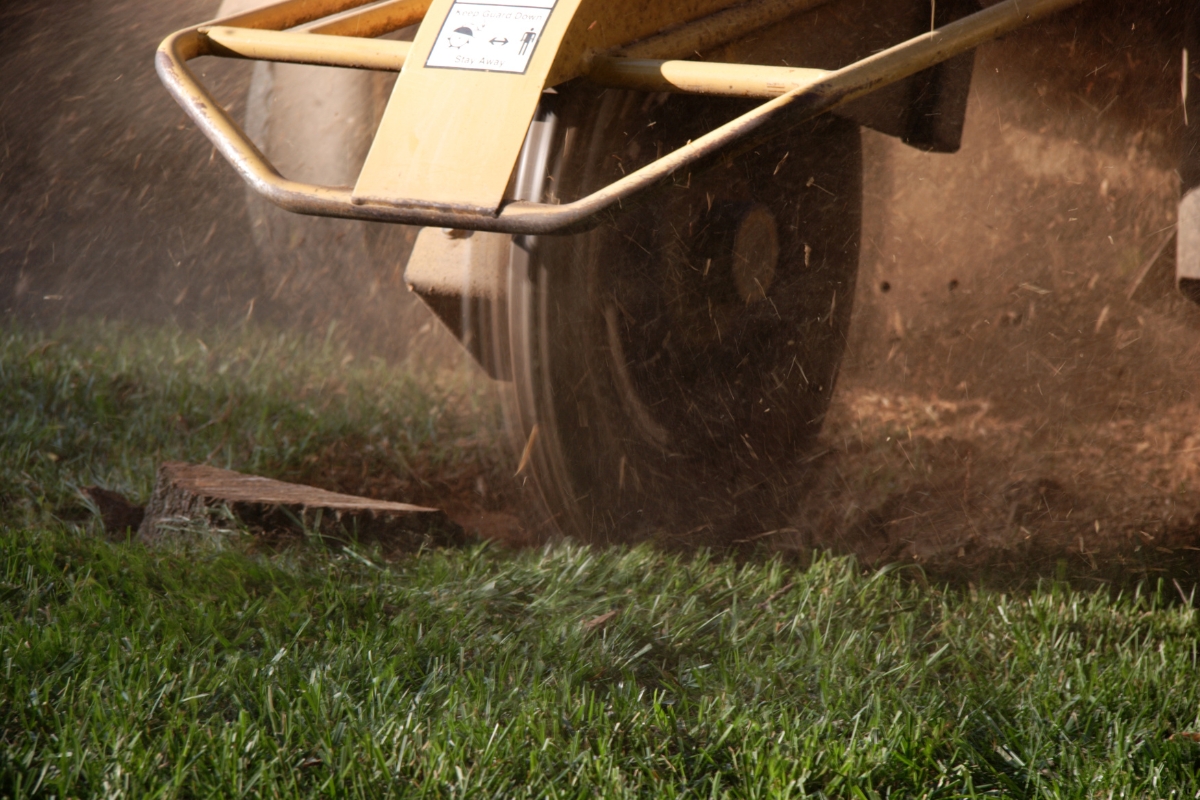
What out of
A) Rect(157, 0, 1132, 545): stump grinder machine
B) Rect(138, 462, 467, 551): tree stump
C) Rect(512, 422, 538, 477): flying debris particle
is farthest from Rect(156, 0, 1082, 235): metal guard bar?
Rect(138, 462, 467, 551): tree stump

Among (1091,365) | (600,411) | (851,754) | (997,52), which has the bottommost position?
(1091,365)

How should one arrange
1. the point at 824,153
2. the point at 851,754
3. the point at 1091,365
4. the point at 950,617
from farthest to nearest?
the point at 1091,365 < the point at 824,153 < the point at 950,617 < the point at 851,754

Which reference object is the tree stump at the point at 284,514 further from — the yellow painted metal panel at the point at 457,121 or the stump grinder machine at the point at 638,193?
the yellow painted metal panel at the point at 457,121

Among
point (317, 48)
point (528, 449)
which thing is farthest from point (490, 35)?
point (528, 449)

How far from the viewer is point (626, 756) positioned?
59.6 inches

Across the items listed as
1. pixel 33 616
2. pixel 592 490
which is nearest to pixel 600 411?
pixel 592 490

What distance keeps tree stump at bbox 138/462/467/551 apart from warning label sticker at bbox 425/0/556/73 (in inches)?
33.4

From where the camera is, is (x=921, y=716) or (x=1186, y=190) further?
(x=1186, y=190)

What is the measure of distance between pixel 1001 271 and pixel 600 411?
209 centimetres

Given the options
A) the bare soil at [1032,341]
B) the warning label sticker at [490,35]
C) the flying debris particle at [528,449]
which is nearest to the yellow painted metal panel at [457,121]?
the warning label sticker at [490,35]

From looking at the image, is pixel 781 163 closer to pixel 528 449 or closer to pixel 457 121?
pixel 528 449

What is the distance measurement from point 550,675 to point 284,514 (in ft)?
2.36

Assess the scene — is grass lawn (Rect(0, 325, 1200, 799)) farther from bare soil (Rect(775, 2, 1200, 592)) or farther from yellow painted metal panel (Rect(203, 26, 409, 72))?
yellow painted metal panel (Rect(203, 26, 409, 72))

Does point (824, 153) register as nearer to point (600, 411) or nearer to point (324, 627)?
point (600, 411)
